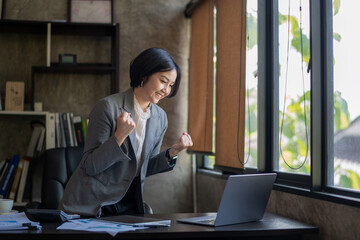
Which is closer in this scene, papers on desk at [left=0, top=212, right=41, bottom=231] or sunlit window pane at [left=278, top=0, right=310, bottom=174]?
papers on desk at [left=0, top=212, right=41, bottom=231]

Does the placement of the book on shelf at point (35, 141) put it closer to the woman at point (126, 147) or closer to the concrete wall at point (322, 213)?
the woman at point (126, 147)

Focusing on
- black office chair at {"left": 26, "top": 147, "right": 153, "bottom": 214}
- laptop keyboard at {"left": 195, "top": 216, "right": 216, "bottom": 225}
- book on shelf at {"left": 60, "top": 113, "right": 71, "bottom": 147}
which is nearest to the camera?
laptop keyboard at {"left": 195, "top": 216, "right": 216, "bottom": 225}

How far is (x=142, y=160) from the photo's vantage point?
7.23ft

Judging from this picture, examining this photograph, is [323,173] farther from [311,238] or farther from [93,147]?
[93,147]

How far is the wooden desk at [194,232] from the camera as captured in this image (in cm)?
152

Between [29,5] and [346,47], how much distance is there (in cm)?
275

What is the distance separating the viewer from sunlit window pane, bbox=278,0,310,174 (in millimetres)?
2252

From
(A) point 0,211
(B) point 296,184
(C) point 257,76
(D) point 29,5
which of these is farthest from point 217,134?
(D) point 29,5

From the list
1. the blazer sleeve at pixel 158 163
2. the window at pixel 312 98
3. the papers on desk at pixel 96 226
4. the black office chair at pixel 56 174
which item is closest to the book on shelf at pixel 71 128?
the black office chair at pixel 56 174

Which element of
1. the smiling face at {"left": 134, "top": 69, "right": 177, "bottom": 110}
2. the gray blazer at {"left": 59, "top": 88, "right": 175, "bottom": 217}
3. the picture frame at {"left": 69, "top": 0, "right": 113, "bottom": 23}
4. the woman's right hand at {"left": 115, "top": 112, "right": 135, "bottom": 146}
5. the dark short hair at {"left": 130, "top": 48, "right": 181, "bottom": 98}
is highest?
the picture frame at {"left": 69, "top": 0, "right": 113, "bottom": 23}

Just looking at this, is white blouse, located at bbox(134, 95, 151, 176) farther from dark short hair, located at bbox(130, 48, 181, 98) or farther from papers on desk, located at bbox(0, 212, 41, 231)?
papers on desk, located at bbox(0, 212, 41, 231)

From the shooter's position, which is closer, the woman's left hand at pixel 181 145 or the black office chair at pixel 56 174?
the woman's left hand at pixel 181 145

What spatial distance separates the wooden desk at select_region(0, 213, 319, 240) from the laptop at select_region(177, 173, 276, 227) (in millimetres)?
37

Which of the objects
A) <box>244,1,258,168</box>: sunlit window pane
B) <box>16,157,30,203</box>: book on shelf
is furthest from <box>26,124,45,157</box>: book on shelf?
<box>244,1,258,168</box>: sunlit window pane
